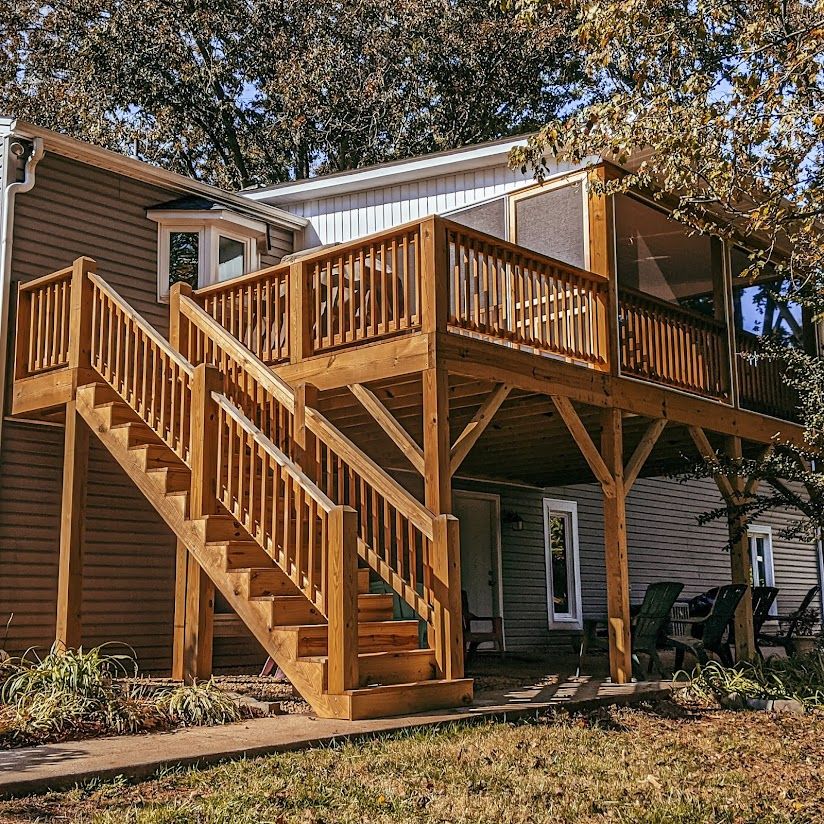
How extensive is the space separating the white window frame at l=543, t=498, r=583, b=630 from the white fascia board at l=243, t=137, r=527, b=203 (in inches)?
229

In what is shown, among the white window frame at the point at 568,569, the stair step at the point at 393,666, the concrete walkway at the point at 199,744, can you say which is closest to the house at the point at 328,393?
the stair step at the point at 393,666

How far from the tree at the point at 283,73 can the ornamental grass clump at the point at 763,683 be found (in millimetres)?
16331

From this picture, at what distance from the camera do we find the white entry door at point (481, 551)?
1528 centimetres

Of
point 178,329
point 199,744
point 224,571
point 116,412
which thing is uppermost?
point 178,329

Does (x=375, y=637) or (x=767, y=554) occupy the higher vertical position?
(x=767, y=554)

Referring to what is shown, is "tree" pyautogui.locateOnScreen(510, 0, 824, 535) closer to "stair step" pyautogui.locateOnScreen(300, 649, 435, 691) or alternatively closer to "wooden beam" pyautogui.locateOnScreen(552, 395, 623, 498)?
"wooden beam" pyautogui.locateOnScreen(552, 395, 623, 498)

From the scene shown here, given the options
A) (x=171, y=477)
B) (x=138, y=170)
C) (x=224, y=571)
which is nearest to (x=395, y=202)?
(x=138, y=170)

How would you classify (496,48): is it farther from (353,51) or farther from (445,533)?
(445,533)

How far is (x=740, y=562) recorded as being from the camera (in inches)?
493

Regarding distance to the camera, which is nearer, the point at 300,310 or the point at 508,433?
the point at 300,310

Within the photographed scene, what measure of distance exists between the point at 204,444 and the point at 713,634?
5420 mm

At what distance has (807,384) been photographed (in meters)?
10.8

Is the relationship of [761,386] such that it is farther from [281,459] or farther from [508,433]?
[281,459]

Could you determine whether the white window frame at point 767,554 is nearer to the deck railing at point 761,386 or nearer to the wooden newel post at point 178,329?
the deck railing at point 761,386
